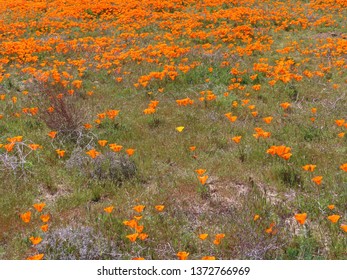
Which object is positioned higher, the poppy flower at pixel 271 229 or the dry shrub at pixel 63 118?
the poppy flower at pixel 271 229

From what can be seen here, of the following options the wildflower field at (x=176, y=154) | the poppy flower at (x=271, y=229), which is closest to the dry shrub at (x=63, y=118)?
the wildflower field at (x=176, y=154)

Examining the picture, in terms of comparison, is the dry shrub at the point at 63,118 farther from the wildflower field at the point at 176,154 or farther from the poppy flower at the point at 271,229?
the poppy flower at the point at 271,229

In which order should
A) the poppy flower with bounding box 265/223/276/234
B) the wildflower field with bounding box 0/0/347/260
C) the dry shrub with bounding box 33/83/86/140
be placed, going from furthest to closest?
the dry shrub with bounding box 33/83/86/140 < the wildflower field with bounding box 0/0/347/260 < the poppy flower with bounding box 265/223/276/234

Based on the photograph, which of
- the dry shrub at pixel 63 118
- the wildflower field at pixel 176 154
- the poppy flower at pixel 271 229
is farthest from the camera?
the dry shrub at pixel 63 118

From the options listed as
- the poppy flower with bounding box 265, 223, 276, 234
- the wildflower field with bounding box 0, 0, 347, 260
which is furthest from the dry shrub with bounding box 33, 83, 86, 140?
the poppy flower with bounding box 265, 223, 276, 234

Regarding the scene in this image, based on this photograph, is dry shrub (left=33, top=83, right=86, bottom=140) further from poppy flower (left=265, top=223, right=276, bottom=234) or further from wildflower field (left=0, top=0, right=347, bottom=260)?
poppy flower (left=265, top=223, right=276, bottom=234)

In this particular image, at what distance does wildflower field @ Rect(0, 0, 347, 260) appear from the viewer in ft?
13.7

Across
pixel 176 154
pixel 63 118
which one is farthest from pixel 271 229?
pixel 63 118

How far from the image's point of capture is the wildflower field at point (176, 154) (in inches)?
164

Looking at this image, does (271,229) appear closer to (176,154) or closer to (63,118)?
(176,154)

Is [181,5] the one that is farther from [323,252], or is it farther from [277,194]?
[323,252]

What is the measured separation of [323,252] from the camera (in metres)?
3.91

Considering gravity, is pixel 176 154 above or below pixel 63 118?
below

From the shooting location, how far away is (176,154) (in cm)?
638
